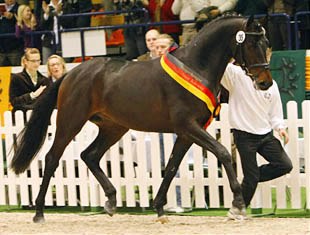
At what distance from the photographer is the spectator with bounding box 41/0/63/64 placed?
1694 cm

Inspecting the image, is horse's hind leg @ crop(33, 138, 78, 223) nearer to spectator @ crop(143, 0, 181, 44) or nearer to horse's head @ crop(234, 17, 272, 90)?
horse's head @ crop(234, 17, 272, 90)

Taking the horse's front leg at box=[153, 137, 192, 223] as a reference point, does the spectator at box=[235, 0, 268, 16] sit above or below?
above

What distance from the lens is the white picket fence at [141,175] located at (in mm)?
11117

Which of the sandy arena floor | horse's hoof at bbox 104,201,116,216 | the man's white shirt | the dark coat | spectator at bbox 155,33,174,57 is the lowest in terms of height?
the sandy arena floor

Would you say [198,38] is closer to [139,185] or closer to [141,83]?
[141,83]

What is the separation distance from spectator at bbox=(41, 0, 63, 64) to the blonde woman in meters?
0.23

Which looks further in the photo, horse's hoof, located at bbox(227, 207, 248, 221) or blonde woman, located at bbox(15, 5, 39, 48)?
blonde woman, located at bbox(15, 5, 39, 48)

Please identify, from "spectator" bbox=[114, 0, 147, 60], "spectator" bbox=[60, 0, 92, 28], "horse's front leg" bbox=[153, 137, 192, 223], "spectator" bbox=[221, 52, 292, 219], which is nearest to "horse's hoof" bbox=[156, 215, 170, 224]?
"horse's front leg" bbox=[153, 137, 192, 223]

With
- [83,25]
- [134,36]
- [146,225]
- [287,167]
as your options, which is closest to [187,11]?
[134,36]

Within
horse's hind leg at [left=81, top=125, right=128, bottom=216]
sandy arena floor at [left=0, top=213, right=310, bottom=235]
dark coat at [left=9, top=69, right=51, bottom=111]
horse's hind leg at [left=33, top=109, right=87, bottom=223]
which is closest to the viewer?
sandy arena floor at [left=0, top=213, right=310, bottom=235]

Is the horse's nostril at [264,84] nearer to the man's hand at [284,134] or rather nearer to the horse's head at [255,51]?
the horse's head at [255,51]

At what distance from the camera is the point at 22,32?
17344 mm

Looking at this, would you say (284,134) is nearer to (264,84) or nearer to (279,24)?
(264,84)

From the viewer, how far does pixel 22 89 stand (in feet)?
43.1
